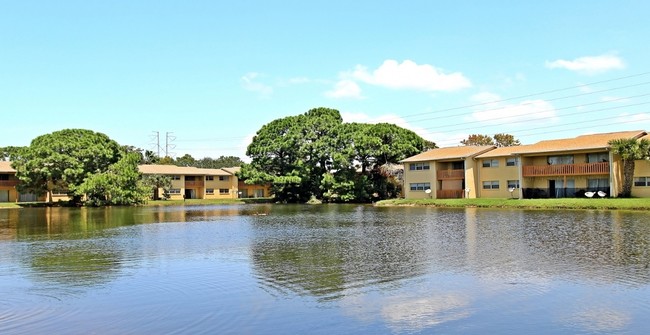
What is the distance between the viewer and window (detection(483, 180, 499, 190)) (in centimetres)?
6033

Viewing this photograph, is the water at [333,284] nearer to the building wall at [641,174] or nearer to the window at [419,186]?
the building wall at [641,174]

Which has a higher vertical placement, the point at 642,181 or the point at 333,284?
the point at 642,181

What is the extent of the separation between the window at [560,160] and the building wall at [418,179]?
45.4 feet

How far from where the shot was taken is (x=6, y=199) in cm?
7988

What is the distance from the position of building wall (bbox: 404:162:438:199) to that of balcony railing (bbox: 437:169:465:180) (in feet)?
3.10

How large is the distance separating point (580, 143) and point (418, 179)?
19470mm

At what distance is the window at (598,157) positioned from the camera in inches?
2019

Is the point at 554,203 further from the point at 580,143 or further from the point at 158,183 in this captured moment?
the point at 158,183

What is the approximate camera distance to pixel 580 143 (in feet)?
174

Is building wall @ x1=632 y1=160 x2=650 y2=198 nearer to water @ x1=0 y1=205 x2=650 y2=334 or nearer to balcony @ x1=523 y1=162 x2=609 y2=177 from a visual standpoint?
balcony @ x1=523 y1=162 x2=609 y2=177

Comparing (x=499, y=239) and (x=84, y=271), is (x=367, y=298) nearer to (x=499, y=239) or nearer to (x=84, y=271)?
(x=84, y=271)

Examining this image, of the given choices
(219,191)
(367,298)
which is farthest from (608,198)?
(219,191)

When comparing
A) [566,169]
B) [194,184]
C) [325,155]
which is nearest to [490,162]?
[566,169]

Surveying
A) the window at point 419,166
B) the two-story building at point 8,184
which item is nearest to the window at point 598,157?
the window at point 419,166
